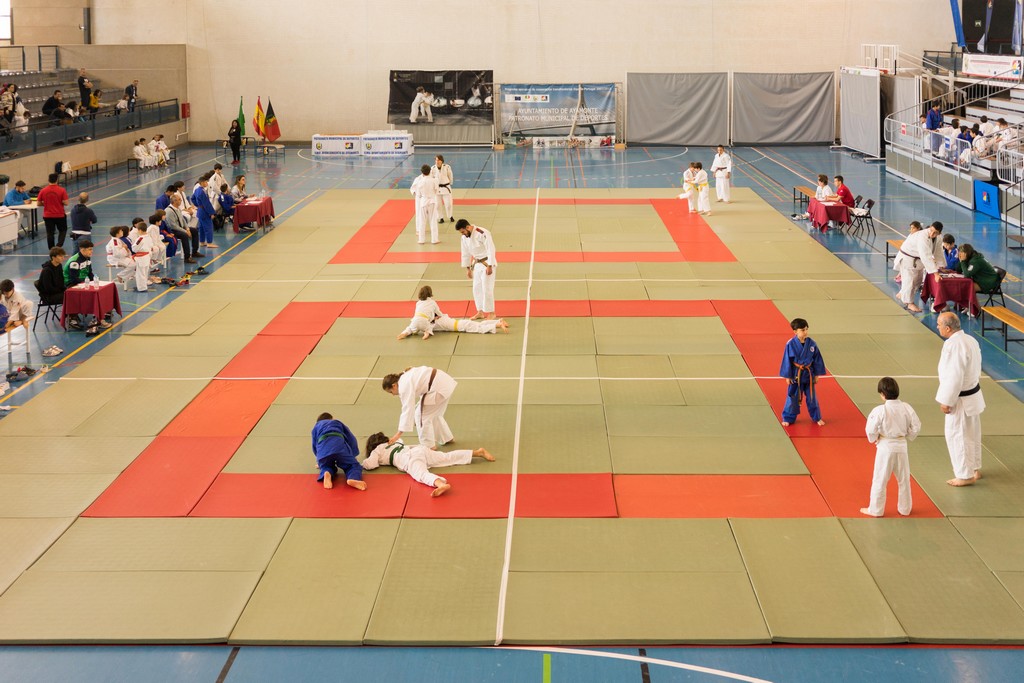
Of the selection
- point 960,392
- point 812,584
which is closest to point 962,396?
point 960,392

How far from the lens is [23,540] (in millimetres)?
10383

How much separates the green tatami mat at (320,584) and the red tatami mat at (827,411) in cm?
586

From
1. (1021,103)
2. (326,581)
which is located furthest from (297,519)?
(1021,103)

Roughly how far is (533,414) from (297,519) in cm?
405

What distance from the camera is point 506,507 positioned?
11023 mm

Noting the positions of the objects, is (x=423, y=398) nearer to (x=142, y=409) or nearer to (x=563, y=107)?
(x=142, y=409)

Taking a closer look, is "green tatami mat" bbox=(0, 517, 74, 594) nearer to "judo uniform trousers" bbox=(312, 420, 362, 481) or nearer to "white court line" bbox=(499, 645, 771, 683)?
"judo uniform trousers" bbox=(312, 420, 362, 481)

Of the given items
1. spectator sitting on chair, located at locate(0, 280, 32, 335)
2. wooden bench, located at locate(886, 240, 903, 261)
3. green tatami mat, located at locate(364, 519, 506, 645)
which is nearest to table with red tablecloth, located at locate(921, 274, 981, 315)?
wooden bench, located at locate(886, 240, 903, 261)

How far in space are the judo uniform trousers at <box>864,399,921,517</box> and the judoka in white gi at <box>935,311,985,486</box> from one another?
0.87 meters

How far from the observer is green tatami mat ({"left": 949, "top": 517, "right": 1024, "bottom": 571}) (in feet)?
31.9

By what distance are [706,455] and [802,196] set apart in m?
19.3

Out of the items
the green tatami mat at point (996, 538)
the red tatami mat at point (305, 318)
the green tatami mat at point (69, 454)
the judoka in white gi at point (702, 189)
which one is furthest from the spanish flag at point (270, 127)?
the green tatami mat at point (996, 538)

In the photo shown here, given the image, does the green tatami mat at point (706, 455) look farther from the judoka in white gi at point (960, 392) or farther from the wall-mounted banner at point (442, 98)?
the wall-mounted banner at point (442, 98)

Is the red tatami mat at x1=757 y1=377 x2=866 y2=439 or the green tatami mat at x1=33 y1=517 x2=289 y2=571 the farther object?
the red tatami mat at x1=757 y1=377 x2=866 y2=439
